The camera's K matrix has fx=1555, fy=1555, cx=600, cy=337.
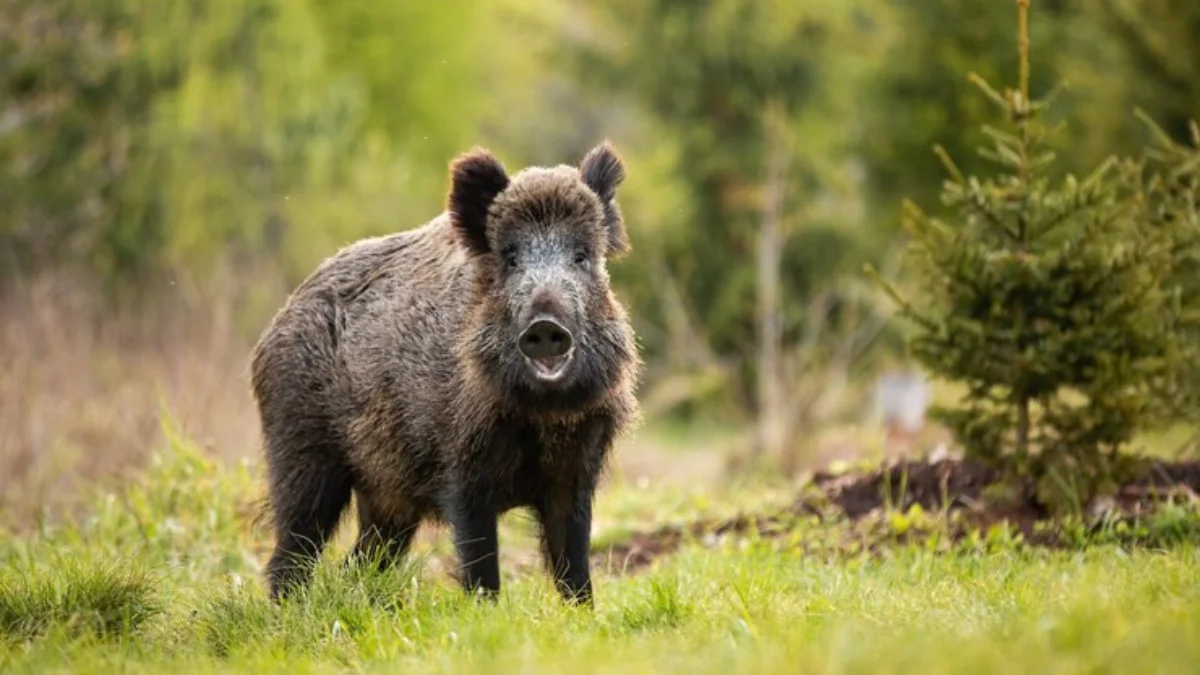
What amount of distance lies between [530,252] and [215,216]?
615 inches

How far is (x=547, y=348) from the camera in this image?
6.13m

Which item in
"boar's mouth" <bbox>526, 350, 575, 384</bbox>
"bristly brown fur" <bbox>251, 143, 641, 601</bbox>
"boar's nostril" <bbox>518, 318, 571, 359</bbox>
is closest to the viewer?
"boar's nostril" <bbox>518, 318, 571, 359</bbox>

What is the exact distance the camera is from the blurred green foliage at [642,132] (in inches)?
690

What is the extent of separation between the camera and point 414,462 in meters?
6.92

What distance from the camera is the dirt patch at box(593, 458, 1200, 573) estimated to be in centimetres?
786

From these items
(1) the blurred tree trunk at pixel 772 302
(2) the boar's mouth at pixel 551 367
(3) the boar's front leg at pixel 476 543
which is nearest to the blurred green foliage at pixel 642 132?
(1) the blurred tree trunk at pixel 772 302

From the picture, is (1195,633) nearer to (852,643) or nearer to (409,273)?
(852,643)

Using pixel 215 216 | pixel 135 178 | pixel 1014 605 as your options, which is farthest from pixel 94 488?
pixel 215 216

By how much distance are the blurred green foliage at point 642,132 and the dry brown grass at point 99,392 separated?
1.12 metres

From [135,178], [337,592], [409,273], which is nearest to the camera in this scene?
[337,592]

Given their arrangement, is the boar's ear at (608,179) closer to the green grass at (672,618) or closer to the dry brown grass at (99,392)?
the green grass at (672,618)

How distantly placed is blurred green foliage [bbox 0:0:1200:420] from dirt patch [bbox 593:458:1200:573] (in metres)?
6.84

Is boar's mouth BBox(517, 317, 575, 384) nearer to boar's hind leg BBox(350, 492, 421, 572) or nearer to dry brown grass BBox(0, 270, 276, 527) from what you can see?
boar's hind leg BBox(350, 492, 421, 572)

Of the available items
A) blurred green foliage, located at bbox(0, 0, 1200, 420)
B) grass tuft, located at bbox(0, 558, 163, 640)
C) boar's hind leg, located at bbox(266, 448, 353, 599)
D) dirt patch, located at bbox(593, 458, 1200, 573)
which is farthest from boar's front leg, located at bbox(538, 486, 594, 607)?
blurred green foliage, located at bbox(0, 0, 1200, 420)
